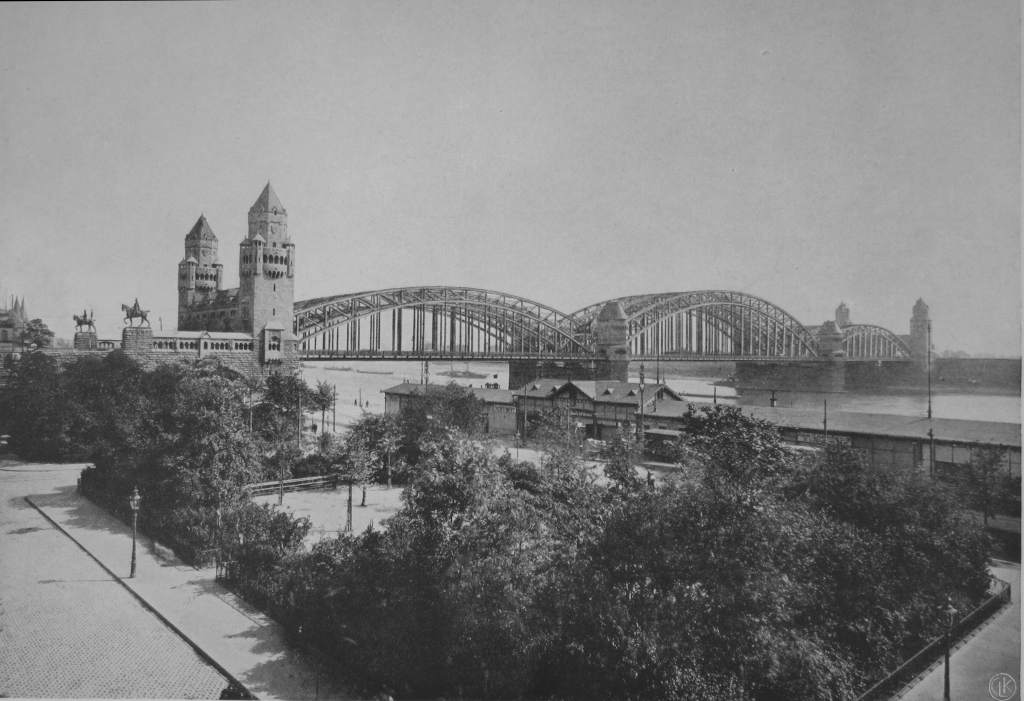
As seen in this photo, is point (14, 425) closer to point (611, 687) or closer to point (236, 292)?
point (236, 292)

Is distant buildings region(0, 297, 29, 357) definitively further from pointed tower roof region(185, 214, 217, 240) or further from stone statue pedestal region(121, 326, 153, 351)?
pointed tower roof region(185, 214, 217, 240)

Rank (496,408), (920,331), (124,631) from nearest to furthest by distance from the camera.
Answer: (124,631) < (920,331) < (496,408)

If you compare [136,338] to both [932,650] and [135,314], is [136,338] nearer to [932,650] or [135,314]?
[135,314]

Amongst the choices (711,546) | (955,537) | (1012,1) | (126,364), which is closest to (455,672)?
(711,546)

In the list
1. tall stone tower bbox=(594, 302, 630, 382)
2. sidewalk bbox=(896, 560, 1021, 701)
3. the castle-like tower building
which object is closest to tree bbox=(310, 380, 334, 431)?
the castle-like tower building

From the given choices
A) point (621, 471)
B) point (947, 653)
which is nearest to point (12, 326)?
point (621, 471)

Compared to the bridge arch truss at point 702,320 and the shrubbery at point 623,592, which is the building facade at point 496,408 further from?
the bridge arch truss at point 702,320
